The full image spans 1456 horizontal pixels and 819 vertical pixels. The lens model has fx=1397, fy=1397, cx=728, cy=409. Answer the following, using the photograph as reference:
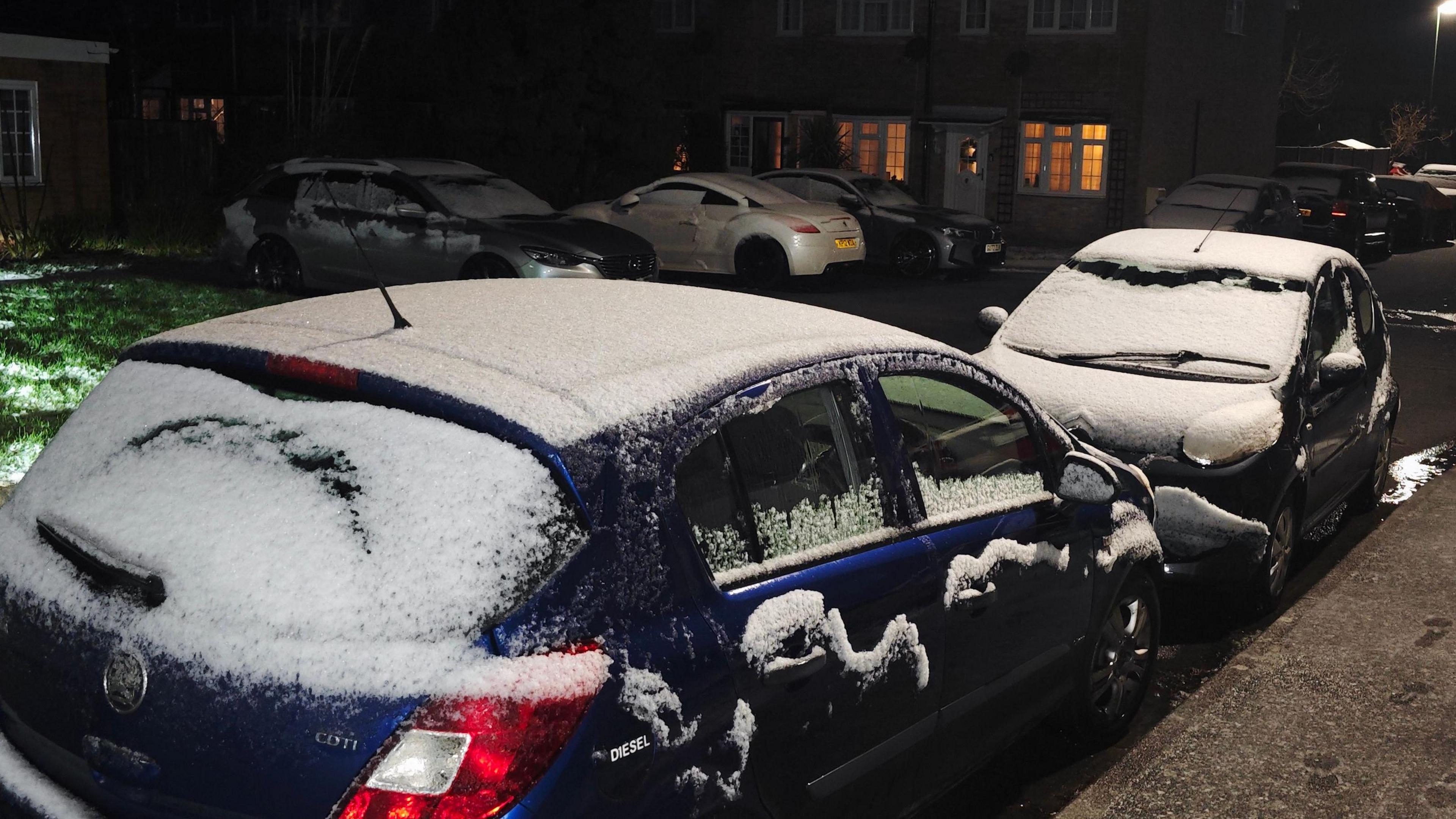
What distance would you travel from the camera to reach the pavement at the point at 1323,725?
4617 millimetres

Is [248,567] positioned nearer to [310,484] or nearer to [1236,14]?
[310,484]

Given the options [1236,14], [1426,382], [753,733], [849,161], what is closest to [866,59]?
[849,161]

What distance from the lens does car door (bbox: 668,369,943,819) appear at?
9.86 ft

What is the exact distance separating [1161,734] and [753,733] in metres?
2.75

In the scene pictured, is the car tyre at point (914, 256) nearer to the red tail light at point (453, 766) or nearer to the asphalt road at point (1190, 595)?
the asphalt road at point (1190, 595)

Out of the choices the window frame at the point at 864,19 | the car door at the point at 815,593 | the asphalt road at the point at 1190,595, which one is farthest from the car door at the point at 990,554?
the window frame at the point at 864,19

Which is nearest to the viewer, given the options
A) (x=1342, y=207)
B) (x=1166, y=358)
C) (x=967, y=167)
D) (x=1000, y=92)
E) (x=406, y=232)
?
(x=1166, y=358)

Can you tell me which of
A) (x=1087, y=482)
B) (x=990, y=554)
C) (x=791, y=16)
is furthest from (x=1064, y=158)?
(x=990, y=554)

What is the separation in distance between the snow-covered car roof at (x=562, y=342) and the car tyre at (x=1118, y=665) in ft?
4.38

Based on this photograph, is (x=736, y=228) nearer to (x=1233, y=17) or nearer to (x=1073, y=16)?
(x=1073, y=16)

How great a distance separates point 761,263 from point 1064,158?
1266 centimetres

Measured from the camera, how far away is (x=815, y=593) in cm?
321

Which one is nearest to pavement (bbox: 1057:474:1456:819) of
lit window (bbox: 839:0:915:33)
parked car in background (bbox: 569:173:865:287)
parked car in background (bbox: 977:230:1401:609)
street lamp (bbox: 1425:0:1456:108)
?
parked car in background (bbox: 977:230:1401:609)

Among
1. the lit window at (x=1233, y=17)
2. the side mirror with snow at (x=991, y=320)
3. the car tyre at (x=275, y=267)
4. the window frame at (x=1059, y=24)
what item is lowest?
the car tyre at (x=275, y=267)
